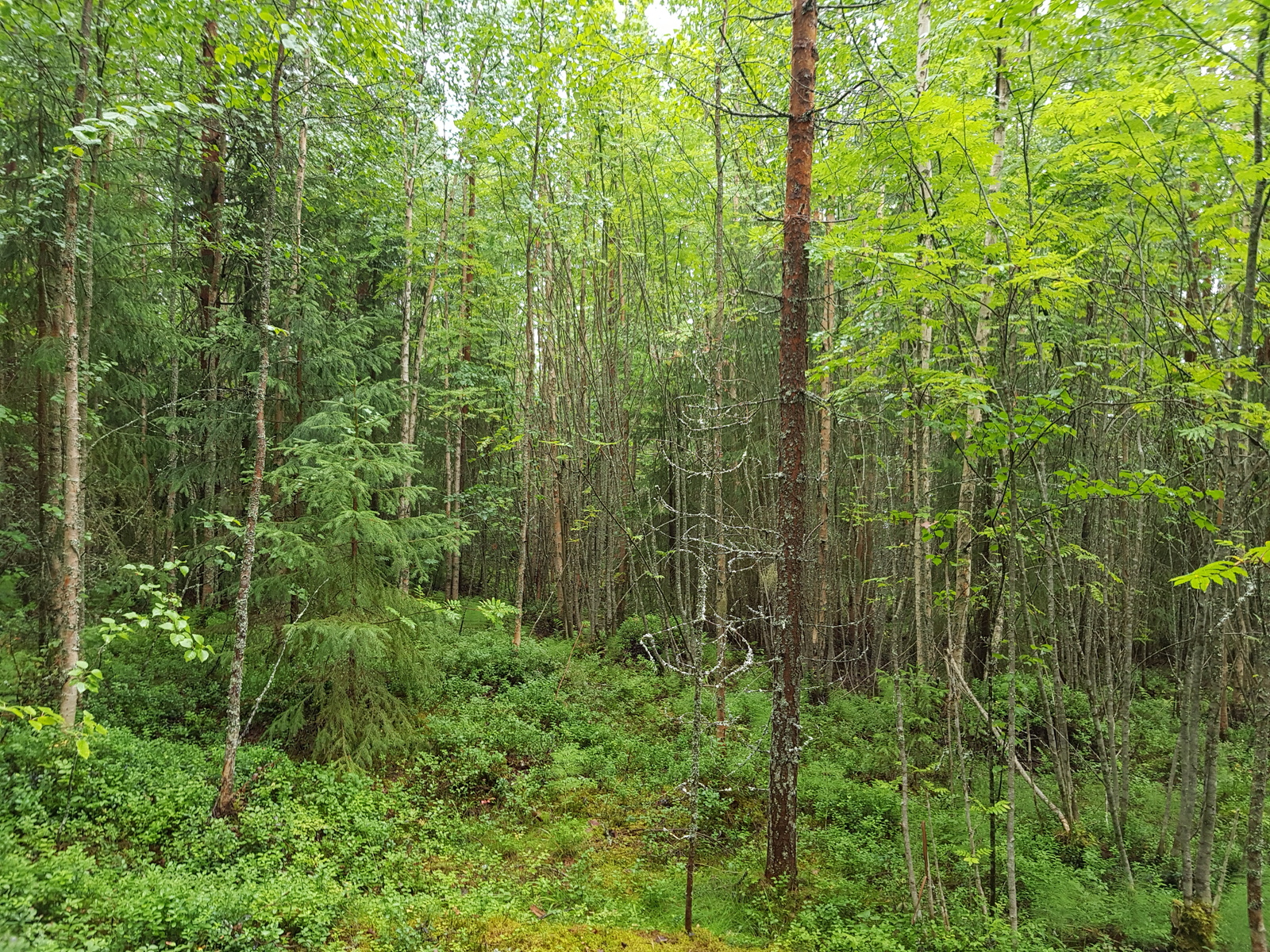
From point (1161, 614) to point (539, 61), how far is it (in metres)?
15.0

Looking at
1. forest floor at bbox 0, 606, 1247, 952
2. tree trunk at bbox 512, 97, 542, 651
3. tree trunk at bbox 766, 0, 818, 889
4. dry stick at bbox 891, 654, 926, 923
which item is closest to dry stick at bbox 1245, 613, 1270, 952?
forest floor at bbox 0, 606, 1247, 952

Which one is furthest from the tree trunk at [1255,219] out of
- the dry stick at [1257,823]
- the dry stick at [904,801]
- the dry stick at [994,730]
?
the dry stick at [904,801]

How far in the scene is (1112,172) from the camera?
4148mm

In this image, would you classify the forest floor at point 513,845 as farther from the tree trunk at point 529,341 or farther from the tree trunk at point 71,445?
the tree trunk at point 529,341

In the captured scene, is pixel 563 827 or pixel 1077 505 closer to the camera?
pixel 563 827

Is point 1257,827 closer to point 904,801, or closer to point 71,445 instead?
point 904,801

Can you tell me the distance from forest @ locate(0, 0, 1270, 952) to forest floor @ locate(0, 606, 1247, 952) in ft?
0.15

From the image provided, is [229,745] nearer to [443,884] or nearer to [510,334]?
[443,884]

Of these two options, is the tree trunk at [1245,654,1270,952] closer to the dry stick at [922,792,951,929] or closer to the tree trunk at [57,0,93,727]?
the dry stick at [922,792,951,929]

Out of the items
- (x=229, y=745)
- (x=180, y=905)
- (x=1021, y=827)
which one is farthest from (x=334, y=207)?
A: (x=1021, y=827)

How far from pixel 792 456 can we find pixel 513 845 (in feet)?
15.0

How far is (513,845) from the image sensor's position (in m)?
5.54

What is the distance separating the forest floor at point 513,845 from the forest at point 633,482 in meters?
0.04

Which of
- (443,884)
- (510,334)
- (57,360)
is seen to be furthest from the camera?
(510,334)
